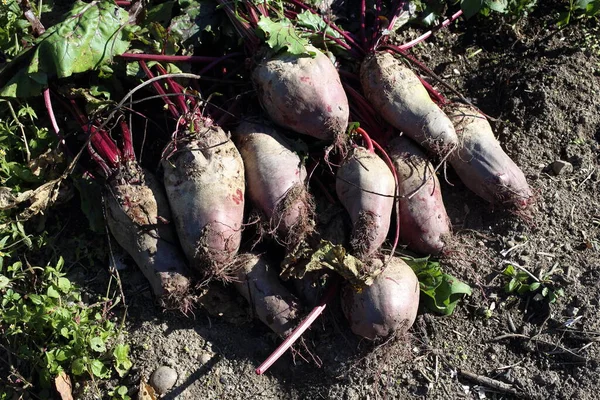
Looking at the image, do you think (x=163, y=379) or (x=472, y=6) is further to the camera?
(x=472, y=6)

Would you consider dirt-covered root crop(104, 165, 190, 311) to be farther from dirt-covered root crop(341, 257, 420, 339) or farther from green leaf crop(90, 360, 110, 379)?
dirt-covered root crop(341, 257, 420, 339)

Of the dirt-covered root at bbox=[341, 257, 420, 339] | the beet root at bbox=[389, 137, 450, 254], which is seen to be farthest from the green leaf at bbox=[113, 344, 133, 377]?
the beet root at bbox=[389, 137, 450, 254]

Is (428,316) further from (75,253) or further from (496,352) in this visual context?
(75,253)

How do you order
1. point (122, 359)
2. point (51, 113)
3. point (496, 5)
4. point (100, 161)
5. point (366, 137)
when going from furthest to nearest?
point (496, 5) < point (366, 137) < point (51, 113) < point (100, 161) < point (122, 359)

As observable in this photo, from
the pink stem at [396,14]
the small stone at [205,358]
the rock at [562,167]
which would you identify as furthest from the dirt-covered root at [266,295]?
the rock at [562,167]

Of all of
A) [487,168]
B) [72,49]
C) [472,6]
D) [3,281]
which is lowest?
[3,281]

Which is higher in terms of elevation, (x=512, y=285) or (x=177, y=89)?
(x=177, y=89)

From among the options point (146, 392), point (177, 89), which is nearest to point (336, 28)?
point (177, 89)

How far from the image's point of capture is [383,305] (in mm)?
3338

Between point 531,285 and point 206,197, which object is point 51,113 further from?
point 531,285

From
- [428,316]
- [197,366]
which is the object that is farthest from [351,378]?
[197,366]

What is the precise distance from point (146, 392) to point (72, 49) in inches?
70.1

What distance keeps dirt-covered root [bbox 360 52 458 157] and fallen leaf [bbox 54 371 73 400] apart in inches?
85.4

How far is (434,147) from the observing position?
3744 millimetres
